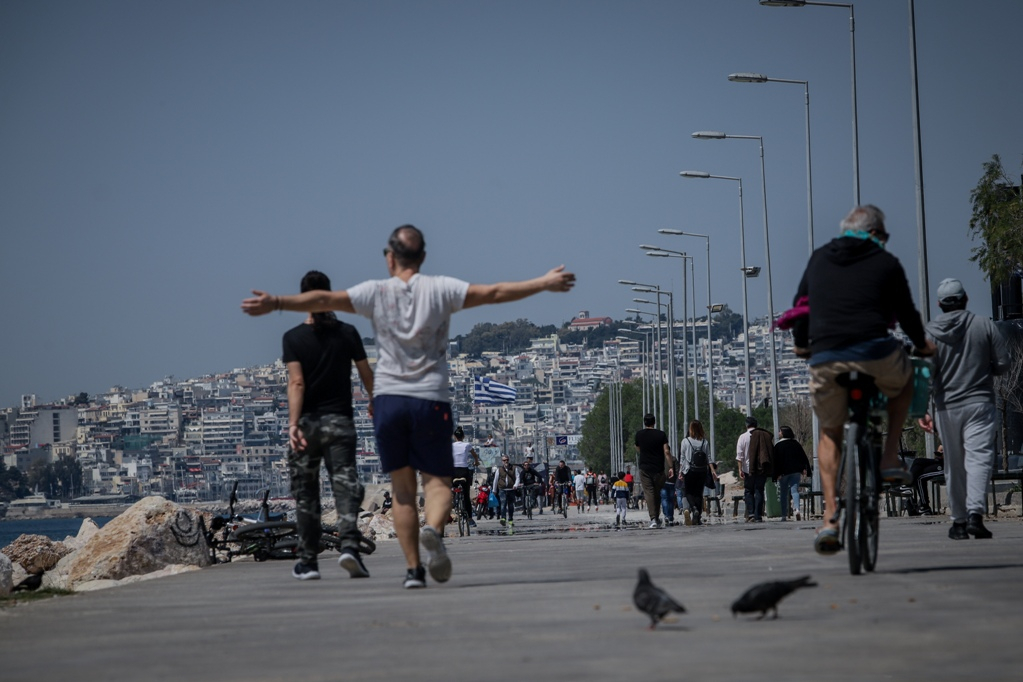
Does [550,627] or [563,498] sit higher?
[550,627]

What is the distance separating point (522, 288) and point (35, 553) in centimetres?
2195

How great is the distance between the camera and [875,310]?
9414mm

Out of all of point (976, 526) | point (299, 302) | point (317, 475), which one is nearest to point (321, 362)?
point (317, 475)

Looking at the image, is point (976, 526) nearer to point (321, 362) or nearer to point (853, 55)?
point (321, 362)

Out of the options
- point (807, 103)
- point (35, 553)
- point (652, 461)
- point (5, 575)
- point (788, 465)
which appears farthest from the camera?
point (807, 103)

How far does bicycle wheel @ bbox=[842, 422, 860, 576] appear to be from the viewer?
351 inches

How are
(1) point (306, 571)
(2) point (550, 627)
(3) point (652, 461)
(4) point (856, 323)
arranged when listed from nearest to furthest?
(2) point (550, 627) → (4) point (856, 323) → (1) point (306, 571) → (3) point (652, 461)

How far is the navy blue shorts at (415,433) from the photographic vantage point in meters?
9.73

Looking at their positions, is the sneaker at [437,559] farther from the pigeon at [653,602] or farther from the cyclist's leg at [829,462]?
the pigeon at [653,602]

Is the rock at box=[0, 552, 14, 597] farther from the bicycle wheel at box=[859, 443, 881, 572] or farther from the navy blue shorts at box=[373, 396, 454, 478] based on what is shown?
the bicycle wheel at box=[859, 443, 881, 572]

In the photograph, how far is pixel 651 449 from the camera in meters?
26.5

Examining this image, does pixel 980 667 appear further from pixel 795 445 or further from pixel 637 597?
pixel 795 445

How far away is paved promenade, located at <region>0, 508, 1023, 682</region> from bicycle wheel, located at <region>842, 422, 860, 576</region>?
15cm

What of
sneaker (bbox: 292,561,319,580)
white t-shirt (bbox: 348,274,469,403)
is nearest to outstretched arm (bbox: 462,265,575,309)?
white t-shirt (bbox: 348,274,469,403)
